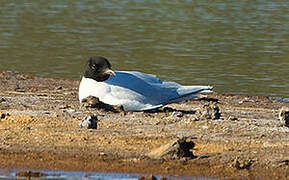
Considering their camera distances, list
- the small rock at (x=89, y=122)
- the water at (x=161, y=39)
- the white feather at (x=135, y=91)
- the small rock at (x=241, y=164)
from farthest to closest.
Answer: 1. the water at (x=161, y=39)
2. the white feather at (x=135, y=91)
3. the small rock at (x=89, y=122)
4. the small rock at (x=241, y=164)

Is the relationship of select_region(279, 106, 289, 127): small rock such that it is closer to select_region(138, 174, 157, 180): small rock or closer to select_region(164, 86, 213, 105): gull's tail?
select_region(164, 86, 213, 105): gull's tail

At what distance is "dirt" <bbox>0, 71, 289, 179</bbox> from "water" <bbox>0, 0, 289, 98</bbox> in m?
5.14

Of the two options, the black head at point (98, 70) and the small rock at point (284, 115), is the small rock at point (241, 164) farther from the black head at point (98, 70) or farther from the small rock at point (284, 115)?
the black head at point (98, 70)

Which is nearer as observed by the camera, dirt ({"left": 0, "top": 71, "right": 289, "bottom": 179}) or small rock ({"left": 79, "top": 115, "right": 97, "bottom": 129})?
dirt ({"left": 0, "top": 71, "right": 289, "bottom": 179})

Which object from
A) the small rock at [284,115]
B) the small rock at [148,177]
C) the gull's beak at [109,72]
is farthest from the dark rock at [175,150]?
the gull's beak at [109,72]

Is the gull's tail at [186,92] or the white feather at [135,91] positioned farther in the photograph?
the gull's tail at [186,92]

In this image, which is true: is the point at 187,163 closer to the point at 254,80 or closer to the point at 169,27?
the point at 254,80

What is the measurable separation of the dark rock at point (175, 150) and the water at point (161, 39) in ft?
23.4

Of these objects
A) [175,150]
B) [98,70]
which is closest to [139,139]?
[175,150]

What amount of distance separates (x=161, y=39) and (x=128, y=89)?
13.7 m

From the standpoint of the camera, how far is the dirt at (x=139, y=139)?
855 cm

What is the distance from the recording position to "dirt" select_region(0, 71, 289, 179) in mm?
8547

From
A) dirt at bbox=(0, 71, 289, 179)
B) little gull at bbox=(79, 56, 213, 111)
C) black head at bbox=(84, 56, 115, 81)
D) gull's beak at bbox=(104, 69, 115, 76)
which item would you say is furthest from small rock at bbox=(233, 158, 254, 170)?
black head at bbox=(84, 56, 115, 81)

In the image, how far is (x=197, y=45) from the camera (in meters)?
23.3
